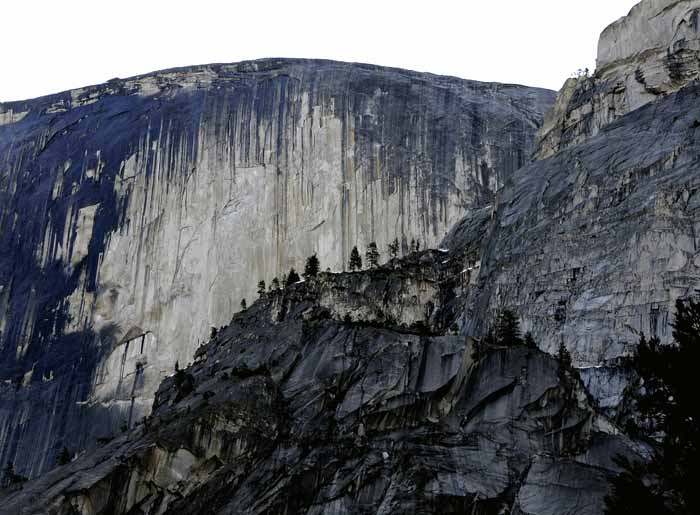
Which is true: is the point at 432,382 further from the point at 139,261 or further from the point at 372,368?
the point at 139,261

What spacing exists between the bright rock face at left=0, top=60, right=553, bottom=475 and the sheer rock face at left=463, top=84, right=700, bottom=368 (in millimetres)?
27441

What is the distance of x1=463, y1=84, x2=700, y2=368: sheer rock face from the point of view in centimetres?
5462

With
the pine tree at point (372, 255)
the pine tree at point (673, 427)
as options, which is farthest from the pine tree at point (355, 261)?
the pine tree at point (673, 427)

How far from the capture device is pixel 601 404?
2025 inches

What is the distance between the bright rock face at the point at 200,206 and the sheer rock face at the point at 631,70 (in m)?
19.3

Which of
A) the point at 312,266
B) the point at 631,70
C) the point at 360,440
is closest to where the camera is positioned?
the point at 360,440

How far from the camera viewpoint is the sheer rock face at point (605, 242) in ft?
179

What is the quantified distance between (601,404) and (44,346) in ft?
198

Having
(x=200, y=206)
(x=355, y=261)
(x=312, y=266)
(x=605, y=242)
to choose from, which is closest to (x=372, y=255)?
(x=355, y=261)

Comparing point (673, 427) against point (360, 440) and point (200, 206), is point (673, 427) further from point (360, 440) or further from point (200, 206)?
point (200, 206)

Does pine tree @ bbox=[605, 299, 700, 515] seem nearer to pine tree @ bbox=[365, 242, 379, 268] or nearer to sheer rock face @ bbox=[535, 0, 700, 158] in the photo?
sheer rock face @ bbox=[535, 0, 700, 158]

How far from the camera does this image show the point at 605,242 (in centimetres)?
5906

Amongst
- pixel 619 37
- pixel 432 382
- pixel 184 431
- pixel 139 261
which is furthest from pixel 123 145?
pixel 432 382

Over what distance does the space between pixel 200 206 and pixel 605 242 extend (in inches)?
1905
